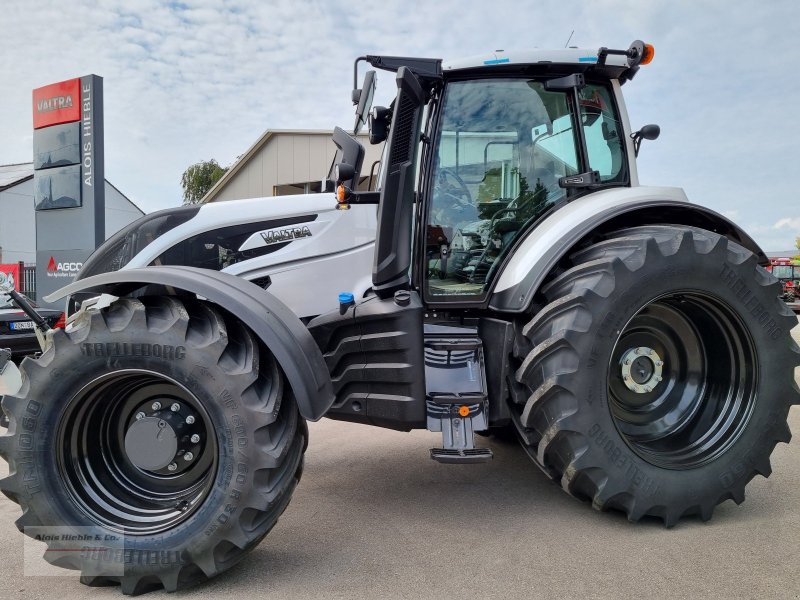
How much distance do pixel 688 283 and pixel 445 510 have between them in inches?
68.7

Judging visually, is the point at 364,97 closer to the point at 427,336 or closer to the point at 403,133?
the point at 403,133

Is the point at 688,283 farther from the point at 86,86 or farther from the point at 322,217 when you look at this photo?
the point at 86,86

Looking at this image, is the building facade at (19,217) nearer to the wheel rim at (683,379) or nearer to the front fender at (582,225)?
the front fender at (582,225)

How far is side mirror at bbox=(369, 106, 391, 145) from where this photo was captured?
3.35 metres

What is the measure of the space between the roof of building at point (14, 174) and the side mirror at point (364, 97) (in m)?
28.3

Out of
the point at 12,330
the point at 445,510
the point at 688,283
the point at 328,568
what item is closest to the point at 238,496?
the point at 328,568

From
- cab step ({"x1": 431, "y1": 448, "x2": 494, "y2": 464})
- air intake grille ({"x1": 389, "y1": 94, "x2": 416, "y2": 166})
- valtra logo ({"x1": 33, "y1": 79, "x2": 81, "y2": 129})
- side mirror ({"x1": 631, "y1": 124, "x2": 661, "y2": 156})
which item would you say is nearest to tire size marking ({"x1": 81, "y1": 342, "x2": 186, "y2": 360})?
cab step ({"x1": 431, "y1": 448, "x2": 494, "y2": 464})

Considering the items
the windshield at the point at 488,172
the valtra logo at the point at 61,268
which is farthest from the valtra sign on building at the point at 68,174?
the windshield at the point at 488,172

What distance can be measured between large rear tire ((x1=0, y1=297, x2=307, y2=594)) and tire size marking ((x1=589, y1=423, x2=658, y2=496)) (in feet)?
4.50

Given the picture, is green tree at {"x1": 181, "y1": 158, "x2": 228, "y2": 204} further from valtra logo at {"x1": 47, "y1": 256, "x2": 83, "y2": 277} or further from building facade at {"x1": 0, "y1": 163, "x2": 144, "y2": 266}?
valtra logo at {"x1": 47, "y1": 256, "x2": 83, "y2": 277}

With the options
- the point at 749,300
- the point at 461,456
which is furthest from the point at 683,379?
the point at 461,456

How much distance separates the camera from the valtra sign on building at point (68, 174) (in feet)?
31.8

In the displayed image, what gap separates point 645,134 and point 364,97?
169 centimetres

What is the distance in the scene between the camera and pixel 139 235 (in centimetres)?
338
